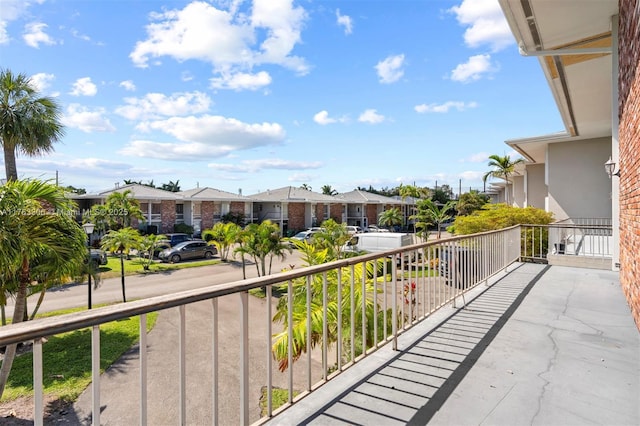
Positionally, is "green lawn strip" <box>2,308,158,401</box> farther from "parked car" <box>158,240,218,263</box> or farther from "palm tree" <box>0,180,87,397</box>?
"parked car" <box>158,240,218,263</box>

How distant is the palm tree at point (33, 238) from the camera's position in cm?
504

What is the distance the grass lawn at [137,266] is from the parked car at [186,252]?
480mm

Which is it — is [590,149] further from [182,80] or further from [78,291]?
[78,291]

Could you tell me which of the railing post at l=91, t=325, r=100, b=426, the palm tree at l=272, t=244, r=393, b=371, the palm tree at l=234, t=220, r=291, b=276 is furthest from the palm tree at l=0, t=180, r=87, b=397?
the palm tree at l=234, t=220, r=291, b=276

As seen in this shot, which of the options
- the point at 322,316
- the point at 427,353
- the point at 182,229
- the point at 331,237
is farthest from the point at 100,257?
the point at 427,353

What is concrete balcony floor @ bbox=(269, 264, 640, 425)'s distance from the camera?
215 cm

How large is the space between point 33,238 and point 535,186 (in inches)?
933

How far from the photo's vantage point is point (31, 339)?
1.08m

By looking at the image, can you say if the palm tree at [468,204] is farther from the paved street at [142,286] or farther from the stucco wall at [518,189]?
the paved street at [142,286]

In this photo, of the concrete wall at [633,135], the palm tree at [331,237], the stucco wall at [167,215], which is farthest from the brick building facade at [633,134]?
the stucco wall at [167,215]

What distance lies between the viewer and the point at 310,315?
229 cm

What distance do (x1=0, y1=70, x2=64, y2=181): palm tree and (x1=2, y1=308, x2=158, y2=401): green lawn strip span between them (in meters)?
7.20

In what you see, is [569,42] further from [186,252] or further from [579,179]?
[186,252]

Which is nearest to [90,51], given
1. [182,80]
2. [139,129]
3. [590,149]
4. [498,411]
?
[182,80]
